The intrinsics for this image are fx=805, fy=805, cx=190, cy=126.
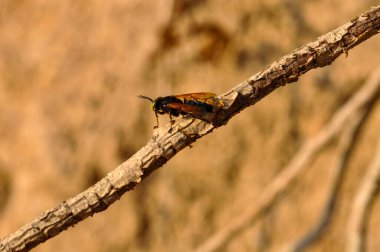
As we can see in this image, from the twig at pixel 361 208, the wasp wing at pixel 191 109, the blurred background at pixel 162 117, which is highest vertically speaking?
the blurred background at pixel 162 117

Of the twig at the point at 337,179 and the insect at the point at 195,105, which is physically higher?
the twig at the point at 337,179

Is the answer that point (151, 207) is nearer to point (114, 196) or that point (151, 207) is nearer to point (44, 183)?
point (44, 183)

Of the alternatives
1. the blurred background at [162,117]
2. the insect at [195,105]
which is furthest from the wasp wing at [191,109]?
the blurred background at [162,117]

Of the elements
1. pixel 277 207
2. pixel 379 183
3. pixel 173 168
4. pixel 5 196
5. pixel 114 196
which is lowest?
pixel 114 196

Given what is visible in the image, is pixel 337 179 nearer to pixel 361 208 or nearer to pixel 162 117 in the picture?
pixel 361 208

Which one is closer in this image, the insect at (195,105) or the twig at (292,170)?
the insect at (195,105)

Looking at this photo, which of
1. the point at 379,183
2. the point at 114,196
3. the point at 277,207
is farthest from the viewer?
the point at 277,207

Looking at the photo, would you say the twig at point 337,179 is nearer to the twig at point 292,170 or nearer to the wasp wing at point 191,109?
the twig at point 292,170

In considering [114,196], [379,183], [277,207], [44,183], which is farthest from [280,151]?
[114,196]

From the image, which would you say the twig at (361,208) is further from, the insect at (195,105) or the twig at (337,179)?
the insect at (195,105)
